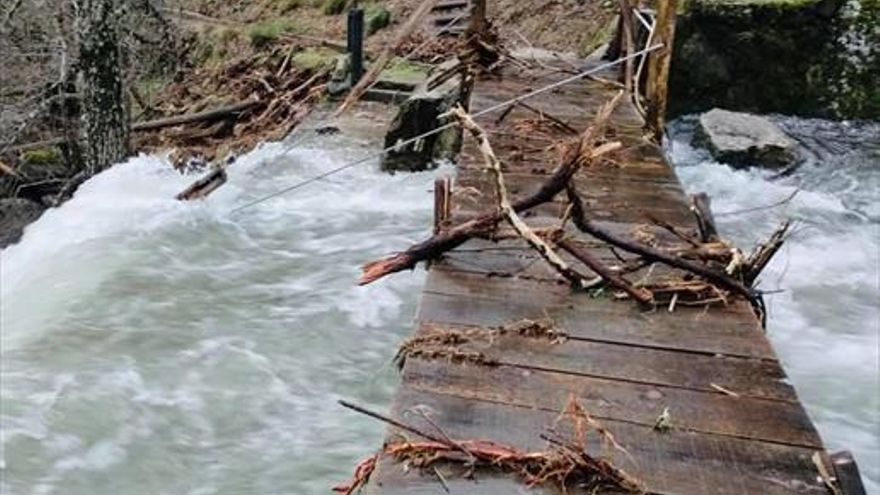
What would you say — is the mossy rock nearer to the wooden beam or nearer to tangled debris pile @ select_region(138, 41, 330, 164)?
tangled debris pile @ select_region(138, 41, 330, 164)

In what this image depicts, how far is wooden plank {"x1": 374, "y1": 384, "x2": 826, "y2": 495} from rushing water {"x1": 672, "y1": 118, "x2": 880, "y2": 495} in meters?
2.71

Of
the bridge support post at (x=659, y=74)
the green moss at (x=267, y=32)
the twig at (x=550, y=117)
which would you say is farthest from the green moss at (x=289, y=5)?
the bridge support post at (x=659, y=74)

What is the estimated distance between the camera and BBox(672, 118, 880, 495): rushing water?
524 cm

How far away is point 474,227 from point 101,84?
6.78 m

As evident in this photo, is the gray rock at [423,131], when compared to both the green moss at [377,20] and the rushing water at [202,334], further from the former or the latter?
the green moss at [377,20]

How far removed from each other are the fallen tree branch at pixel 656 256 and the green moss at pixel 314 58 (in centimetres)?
979

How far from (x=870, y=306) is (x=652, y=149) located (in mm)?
2210

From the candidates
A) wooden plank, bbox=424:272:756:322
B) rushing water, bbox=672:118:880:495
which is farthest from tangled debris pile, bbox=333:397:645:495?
rushing water, bbox=672:118:880:495

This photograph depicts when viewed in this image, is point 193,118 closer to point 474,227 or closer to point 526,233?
point 474,227

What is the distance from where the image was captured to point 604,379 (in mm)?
2662

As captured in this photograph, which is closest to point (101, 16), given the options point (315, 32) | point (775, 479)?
point (315, 32)

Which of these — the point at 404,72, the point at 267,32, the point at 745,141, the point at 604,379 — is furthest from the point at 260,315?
the point at 267,32

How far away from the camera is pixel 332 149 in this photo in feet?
31.0

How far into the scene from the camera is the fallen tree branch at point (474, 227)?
3.30m
